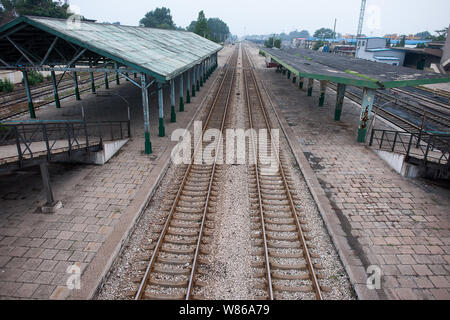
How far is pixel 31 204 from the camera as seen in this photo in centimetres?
1021

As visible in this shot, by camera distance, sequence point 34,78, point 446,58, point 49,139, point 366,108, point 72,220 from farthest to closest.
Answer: point 446,58 < point 34,78 < point 366,108 < point 49,139 < point 72,220

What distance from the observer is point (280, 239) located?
8844 millimetres

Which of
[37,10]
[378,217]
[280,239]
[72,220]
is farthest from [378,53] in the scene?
[37,10]

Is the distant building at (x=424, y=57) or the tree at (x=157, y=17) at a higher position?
the tree at (x=157, y=17)

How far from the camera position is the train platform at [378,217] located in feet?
24.3

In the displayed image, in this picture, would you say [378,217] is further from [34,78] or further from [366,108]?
[34,78]

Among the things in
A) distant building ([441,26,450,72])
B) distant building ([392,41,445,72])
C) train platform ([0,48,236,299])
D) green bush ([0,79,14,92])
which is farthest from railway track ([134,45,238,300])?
distant building ([392,41,445,72])

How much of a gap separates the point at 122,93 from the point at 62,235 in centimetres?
2248

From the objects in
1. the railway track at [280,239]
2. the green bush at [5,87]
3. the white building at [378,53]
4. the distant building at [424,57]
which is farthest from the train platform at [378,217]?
the distant building at [424,57]

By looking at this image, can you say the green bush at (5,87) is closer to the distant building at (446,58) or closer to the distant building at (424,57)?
the distant building at (424,57)

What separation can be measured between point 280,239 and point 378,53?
5954 cm

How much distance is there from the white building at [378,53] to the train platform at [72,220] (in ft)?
173
